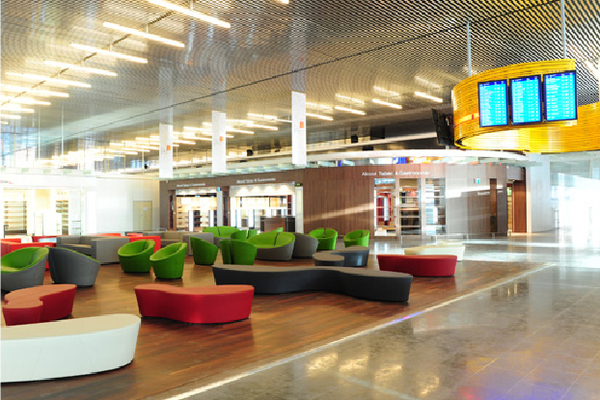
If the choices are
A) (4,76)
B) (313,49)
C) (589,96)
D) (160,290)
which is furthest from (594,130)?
(4,76)

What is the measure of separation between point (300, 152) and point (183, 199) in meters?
14.6

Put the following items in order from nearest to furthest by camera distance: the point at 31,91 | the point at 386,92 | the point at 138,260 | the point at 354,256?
the point at 138,260
the point at 354,256
the point at 31,91
the point at 386,92

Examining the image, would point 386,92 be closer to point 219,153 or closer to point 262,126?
point 219,153

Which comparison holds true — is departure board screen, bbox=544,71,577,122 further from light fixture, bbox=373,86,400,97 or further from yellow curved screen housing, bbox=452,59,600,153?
light fixture, bbox=373,86,400,97

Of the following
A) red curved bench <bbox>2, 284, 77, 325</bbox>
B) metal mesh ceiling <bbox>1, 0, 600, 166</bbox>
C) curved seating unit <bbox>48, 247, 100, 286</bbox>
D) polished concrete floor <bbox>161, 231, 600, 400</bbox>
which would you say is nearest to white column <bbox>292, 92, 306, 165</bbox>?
metal mesh ceiling <bbox>1, 0, 600, 166</bbox>

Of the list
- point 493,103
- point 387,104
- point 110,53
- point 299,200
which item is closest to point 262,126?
point 299,200

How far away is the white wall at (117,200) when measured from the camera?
23.1 m

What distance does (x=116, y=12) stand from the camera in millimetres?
9258

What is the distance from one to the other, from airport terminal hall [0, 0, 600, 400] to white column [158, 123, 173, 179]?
117mm

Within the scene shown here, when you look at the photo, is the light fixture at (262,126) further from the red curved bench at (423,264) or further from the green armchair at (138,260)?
the red curved bench at (423,264)

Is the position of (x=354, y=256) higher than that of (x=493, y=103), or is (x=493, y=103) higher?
(x=493, y=103)

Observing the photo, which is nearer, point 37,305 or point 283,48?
point 37,305

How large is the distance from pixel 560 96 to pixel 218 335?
651 cm

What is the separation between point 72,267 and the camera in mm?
8328
